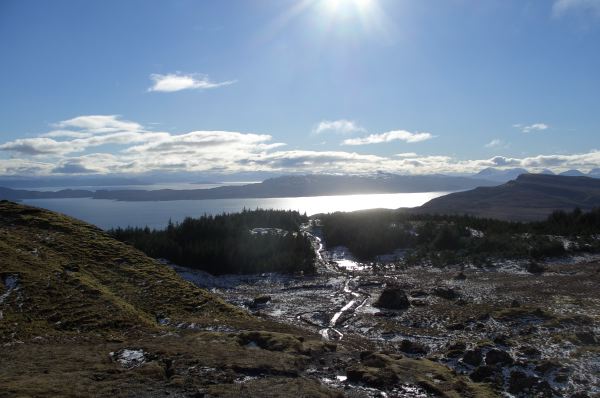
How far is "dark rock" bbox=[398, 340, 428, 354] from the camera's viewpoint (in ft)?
59.8

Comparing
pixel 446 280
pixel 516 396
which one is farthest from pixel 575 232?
pixel 516 396

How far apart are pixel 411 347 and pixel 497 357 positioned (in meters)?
3.51

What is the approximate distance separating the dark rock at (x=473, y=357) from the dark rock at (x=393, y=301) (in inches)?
371

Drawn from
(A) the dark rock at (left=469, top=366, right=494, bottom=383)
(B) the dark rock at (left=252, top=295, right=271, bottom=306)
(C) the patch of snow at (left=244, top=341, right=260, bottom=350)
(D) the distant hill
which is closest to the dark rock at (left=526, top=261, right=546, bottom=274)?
(B) the dark rock at (left=252, top=295, right=271, bottom=306)

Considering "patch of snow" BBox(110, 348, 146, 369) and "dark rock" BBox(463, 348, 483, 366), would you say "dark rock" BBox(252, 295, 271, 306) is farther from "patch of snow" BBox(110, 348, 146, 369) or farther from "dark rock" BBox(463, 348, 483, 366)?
"dark rock" BBox(463, 348, 483, 366)

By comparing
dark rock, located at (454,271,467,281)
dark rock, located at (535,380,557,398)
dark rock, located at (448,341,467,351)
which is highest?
dark rock, located at (535,380,557,398)

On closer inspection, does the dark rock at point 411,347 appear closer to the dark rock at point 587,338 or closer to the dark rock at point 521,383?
the dark rock at point 521,383

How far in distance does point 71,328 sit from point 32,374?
521cm

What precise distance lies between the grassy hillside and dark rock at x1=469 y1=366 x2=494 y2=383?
1.49ft

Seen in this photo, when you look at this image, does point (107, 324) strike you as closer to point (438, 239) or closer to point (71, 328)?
point (71, 328)

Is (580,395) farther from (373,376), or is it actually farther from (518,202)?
(518,202)

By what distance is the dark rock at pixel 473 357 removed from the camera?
16.0m

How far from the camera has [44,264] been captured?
2281cm

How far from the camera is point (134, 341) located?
54.6ft
